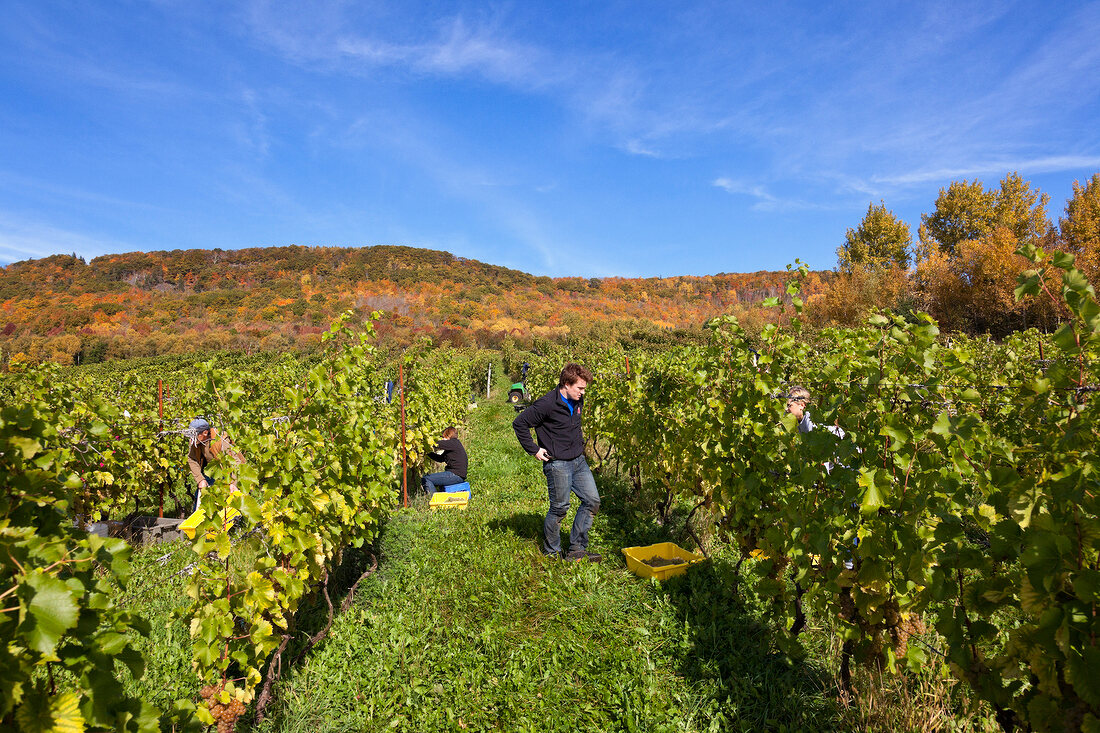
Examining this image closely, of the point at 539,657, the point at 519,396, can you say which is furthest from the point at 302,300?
the point at 539,657

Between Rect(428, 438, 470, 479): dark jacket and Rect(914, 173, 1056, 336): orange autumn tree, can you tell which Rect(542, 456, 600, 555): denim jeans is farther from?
Rect(914, 173, 1056, 336): orange autumn tree

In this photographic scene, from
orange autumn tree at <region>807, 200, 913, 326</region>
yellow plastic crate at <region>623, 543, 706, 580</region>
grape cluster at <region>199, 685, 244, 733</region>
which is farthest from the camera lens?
orange autumn tree at <region>807, 200, 913, 326</region>

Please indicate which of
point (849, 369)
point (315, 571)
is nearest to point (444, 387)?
point (315, 571)

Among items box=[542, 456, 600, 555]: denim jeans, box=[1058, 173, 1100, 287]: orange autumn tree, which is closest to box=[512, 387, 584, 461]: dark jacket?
box=[542, 456, 600, 555]: denim jeans

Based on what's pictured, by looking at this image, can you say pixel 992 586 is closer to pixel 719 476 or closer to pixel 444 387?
pixel 719 476

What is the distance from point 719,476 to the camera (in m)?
3.80

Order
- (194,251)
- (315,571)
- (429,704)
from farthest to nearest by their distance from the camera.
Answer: (194,251) < (315,571) < (429,704)

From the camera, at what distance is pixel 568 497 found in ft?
14.4

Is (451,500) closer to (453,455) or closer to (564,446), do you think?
(453,455)

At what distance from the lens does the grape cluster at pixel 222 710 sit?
2.19 meters

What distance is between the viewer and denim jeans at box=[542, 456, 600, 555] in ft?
14.3

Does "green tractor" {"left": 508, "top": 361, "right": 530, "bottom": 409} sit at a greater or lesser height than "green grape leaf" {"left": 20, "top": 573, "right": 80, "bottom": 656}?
greater

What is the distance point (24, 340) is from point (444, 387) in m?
40.9

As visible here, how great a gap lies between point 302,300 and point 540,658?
5877cm
